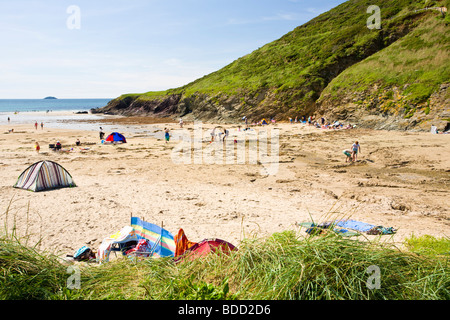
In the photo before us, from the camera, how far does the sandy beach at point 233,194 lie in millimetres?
8695

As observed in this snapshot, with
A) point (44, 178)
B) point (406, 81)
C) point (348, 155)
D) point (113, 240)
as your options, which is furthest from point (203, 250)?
point (406, 81)

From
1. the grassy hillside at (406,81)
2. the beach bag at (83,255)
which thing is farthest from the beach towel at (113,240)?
the grassy hillside at (406,81)

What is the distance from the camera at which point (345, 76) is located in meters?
40.2

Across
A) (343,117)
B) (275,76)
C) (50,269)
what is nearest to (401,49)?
(343,117)

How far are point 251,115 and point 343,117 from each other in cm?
1594

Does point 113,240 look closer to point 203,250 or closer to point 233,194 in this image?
point 203,250

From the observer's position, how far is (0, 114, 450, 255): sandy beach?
8695mm

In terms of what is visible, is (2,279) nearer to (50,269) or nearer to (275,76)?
(50,269)

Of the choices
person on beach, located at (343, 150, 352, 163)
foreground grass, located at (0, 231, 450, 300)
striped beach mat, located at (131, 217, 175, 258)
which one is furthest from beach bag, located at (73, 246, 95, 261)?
person on beach, located at (343, 150, 352, 163)

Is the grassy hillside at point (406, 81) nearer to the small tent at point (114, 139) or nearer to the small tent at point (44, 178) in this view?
the small tent at point (114, 139)

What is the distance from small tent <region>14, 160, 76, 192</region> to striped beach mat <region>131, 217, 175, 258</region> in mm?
7701

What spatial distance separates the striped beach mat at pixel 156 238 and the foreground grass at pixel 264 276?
244cm

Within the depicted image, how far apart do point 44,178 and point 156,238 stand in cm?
870

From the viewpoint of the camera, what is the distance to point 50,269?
396cm
